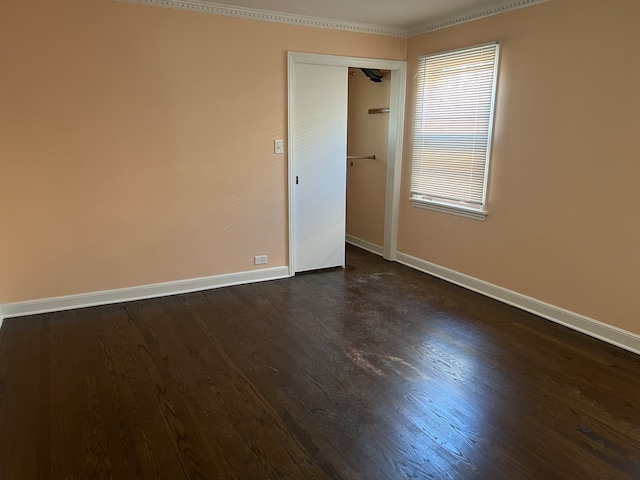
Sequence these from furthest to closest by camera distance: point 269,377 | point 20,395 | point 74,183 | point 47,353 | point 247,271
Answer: point 247,271 < point 74,183 < point 47,353 < point 269,377 < point 20,395

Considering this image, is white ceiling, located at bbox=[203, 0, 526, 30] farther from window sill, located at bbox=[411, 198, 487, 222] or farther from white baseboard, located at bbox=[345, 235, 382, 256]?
white baseboard, located at bbox=[345, 235, 382, 256]

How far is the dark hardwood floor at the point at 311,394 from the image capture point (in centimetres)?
201

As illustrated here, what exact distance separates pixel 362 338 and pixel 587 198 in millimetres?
1885

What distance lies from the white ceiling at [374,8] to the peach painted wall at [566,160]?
0.21 meters

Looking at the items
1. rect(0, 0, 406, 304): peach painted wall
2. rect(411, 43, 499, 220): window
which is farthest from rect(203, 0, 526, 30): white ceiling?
rect(411, 43, 499, 220): window

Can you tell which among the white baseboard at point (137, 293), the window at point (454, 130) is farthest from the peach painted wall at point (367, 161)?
the white baseboard at point (137, 293)

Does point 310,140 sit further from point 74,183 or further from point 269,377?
point 269,377

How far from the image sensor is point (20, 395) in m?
2.48

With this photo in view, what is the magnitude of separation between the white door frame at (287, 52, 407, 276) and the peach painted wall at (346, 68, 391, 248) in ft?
0.63

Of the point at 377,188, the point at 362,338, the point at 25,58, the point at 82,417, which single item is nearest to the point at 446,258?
the point at 377,188

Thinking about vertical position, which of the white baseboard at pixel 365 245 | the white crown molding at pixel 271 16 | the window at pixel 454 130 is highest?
the white crown molding at pixel 271 16

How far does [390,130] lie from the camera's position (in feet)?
16.4

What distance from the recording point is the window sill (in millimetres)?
4102

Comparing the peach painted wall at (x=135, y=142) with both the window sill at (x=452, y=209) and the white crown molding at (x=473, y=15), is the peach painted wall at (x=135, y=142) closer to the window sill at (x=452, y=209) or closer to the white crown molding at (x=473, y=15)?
the white crown molding at (x=473, y=15)
